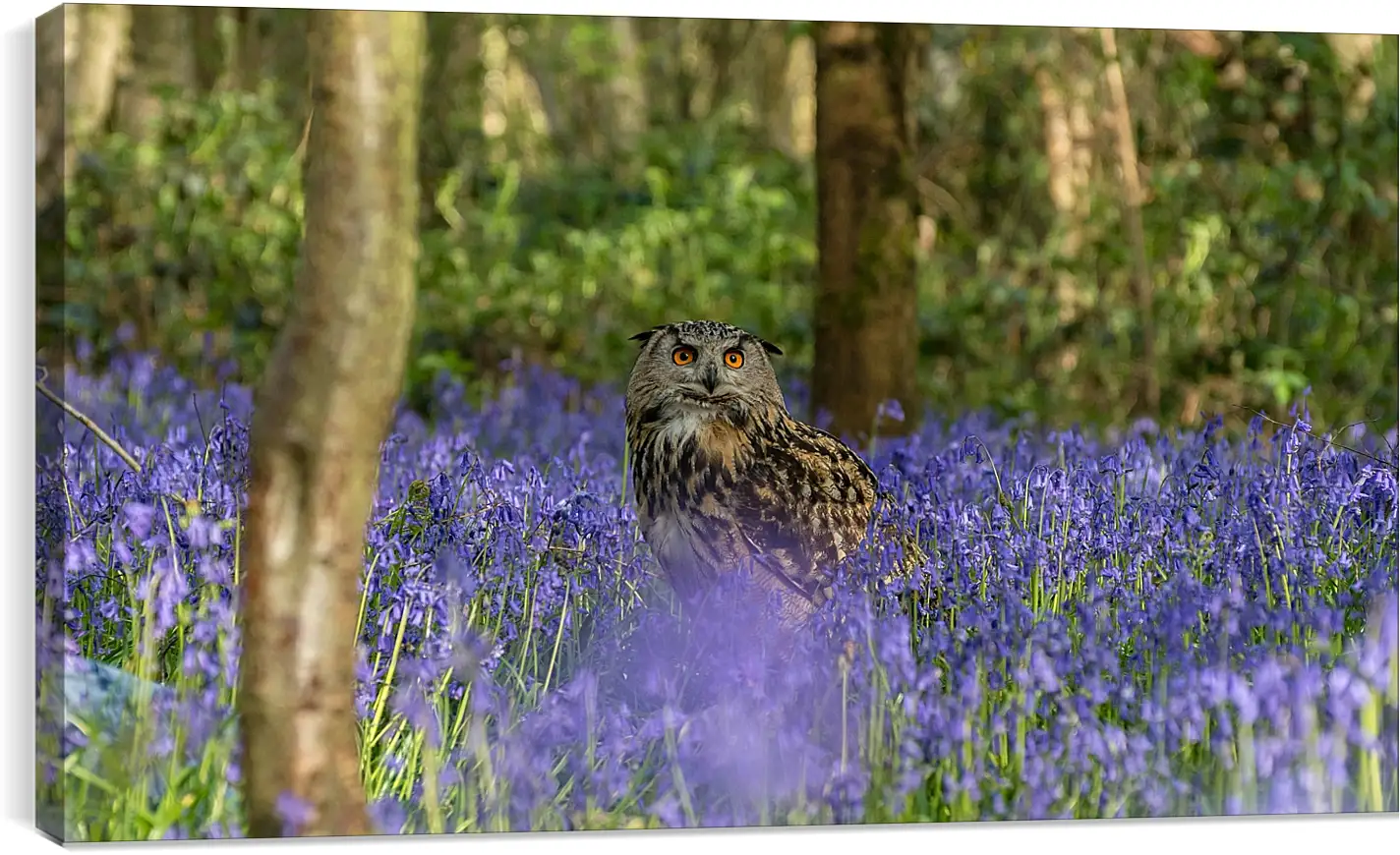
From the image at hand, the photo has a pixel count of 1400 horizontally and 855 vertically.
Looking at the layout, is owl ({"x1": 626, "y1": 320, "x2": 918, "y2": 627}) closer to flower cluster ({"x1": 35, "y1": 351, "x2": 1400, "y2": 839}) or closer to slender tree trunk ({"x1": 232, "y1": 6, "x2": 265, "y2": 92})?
flower cluster ({"x1": 35, "y1": 351, "x2": 1400, "y2": 839})

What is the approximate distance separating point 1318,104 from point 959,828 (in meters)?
4.47

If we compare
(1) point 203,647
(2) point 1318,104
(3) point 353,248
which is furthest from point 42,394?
(2) point 1318,104

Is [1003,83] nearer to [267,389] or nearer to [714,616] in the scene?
[714,616]

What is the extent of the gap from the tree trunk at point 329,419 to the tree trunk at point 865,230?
245cm

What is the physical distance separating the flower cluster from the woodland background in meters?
1.57

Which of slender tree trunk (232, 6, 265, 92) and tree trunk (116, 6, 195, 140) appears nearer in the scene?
tree trunk (116, 6, 195, 140)

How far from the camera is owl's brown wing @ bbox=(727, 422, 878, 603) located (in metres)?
4.02

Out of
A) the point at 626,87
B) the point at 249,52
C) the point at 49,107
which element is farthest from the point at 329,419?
the point at 626,87

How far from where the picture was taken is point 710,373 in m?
4.23

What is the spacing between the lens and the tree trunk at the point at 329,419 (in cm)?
292

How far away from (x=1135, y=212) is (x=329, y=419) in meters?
5.67

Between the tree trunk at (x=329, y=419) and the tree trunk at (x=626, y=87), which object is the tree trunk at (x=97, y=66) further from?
the tree trunk at (x=329, y=419)

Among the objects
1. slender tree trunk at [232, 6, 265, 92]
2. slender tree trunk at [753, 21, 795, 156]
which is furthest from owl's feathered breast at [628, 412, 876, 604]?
slender tree trunk at [753, 21, 795, 156]

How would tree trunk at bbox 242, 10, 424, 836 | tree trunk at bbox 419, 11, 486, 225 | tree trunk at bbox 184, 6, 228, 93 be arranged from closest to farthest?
1. tree trunk at bbox 242, 10, 424, 836
2. tree trunk at bbox 184, 6, 228, 93
3. tree trunk at bbox 419, 11, 486, 225
